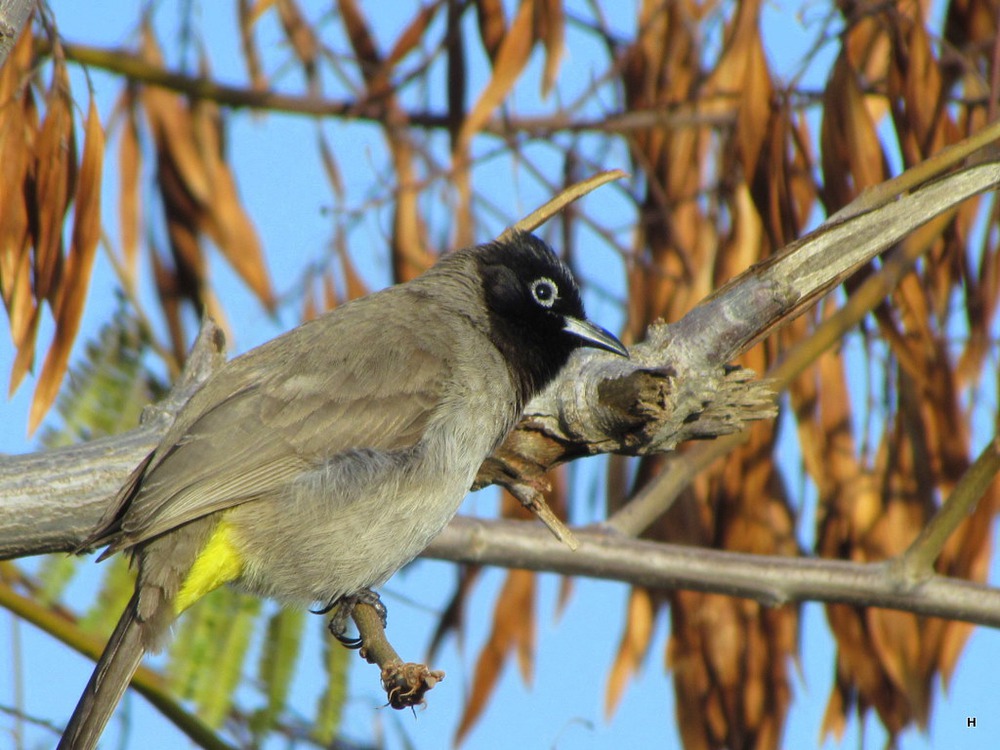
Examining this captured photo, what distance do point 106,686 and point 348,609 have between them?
875mm

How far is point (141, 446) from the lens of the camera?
13.7ft

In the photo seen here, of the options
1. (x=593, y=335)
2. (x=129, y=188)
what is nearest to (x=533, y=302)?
(x=593, y=335)

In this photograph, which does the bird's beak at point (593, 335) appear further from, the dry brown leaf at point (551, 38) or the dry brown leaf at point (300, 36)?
the dry brown leaf at point (300, 36)

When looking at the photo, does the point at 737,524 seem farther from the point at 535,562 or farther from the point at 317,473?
the point at 317,473

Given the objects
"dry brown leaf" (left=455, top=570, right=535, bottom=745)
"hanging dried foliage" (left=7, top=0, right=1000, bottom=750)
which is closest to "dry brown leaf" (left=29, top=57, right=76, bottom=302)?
"hanging dried foliage" (left=7, top=0, right=1000, bottom=750)

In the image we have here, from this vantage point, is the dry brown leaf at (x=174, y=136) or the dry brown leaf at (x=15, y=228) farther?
the dry brown leaf at (x=174, y=136)

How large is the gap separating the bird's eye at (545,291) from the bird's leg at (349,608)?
44.8 inches

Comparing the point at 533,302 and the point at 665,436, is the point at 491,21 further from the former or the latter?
the point at 665,436

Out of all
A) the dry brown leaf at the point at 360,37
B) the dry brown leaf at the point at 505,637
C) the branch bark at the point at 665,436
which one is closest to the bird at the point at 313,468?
the branch bark at the point at 665,436

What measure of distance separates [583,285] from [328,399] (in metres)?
1.67

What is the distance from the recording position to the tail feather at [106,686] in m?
3.65

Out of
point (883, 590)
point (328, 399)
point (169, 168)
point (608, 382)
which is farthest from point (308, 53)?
point (883, 590)

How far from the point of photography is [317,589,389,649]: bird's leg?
4289mm

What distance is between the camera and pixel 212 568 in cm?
389
